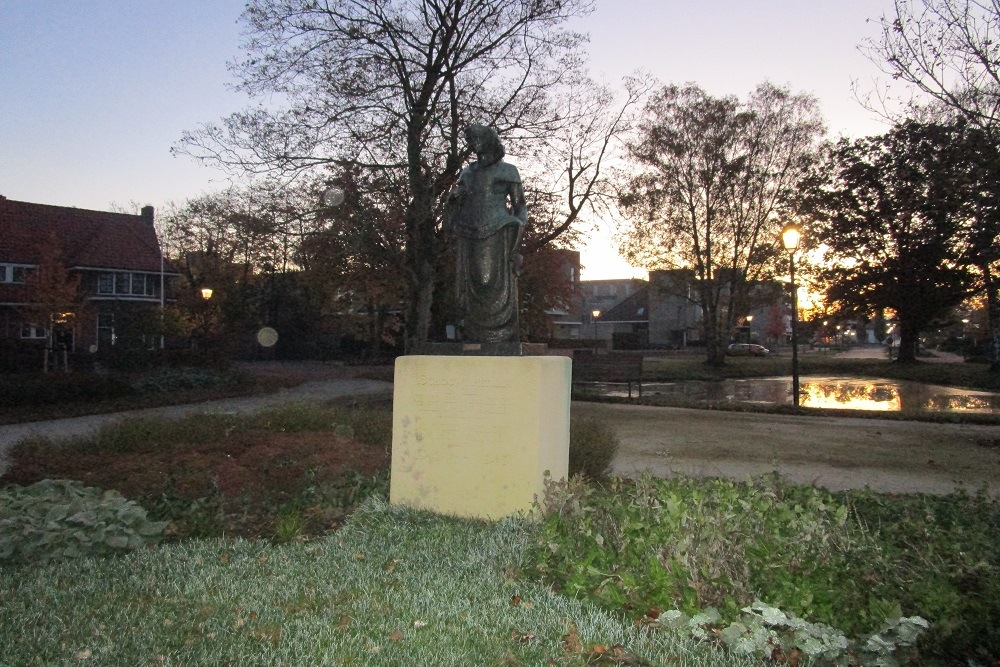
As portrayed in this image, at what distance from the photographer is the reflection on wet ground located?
57.8ft

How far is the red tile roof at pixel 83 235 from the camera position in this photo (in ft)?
120

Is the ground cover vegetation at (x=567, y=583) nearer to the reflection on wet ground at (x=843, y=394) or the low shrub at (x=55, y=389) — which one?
the low shrub at (x=55, y=389)

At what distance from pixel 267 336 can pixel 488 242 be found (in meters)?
39.4

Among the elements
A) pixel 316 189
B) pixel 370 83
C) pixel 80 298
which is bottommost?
pixel 80 298

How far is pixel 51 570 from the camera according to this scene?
162 inches

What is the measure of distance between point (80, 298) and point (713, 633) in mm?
27665

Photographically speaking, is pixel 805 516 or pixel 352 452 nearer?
pixel 805 516

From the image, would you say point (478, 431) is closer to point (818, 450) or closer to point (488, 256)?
point (488, 256)

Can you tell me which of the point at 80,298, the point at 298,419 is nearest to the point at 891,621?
the point at 298,419

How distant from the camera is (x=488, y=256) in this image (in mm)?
6051

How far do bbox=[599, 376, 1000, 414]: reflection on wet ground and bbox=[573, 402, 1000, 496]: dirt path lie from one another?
164 inches

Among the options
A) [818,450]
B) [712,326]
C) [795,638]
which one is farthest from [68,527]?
[712,326]

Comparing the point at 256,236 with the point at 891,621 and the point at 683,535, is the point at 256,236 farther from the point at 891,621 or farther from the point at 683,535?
the point at 891,621

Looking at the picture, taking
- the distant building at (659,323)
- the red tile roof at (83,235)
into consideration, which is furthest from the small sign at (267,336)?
the distant building at (659,323)
